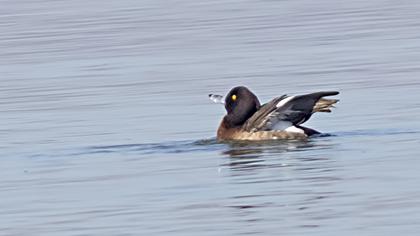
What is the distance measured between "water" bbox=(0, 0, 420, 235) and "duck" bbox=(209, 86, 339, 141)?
245mm

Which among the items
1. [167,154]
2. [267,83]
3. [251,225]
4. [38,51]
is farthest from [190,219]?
[38,51]

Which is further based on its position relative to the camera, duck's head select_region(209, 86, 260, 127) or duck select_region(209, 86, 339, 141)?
duck's head select_region(209, 86, 260, 127)

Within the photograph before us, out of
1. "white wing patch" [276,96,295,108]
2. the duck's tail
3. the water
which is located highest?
"white wing patch" [276,96,295,108]

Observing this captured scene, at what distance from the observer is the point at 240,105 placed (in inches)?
701

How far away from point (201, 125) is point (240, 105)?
2.57 feet

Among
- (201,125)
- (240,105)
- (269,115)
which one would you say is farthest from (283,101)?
(201,125)

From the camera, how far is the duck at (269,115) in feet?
55.8

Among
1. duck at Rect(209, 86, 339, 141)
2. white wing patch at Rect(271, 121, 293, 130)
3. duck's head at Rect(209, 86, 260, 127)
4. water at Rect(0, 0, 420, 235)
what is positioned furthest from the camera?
duck's head at Rect(209, 86, 260, 127)

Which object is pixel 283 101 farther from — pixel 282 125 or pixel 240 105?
pixel 240 105

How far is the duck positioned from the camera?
17.0 metres

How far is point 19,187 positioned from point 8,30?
16.7 meters

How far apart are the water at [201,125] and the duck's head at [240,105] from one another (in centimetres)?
32

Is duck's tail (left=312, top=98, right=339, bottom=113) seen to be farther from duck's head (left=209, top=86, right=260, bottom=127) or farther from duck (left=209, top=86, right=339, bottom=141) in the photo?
duck's head (left=209, top=86, right=260, bottom=127)

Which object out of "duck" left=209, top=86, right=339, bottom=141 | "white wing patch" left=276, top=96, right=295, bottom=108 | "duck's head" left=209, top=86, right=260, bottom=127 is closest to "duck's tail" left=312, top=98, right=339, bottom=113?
"duck" left=209, top=86, right=339, bottom=141
